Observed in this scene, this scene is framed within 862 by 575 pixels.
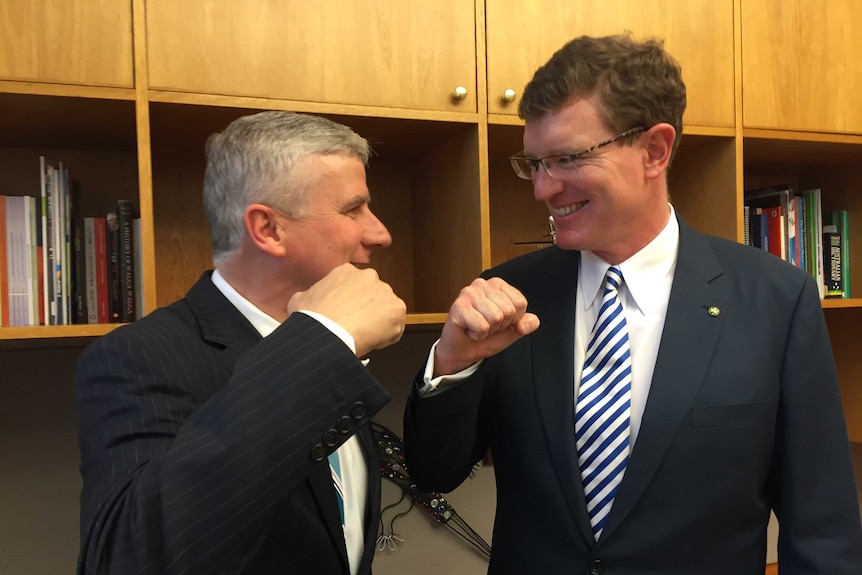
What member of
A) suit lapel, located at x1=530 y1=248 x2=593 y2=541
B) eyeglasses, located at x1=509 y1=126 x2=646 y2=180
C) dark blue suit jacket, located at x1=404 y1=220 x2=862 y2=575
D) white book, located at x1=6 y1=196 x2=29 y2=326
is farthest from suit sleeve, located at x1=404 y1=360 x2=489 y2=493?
white book, located at x1=6 y1=196 x2=29 y2=326

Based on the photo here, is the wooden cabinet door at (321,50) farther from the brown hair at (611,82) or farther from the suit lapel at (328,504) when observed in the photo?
the suit lapel at (328,504)

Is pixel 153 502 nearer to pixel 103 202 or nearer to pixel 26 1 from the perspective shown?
pixel 26 1

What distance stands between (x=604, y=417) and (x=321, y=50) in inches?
39.5

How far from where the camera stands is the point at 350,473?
1108mm

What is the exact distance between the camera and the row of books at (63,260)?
135 cm

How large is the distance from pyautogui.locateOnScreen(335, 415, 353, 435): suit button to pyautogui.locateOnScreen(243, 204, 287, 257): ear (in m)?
0.40

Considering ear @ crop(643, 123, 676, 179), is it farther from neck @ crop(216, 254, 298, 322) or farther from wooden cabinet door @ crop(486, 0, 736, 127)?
neck @ crop(216, 254, 298, 322)

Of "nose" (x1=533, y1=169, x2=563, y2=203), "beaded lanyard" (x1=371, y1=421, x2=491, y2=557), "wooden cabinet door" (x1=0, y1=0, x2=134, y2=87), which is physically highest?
"wooden cabinet door" (x1=0, y1=0, x2=134, y2=87)

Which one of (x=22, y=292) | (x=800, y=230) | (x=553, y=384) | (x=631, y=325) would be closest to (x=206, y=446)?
(x=553, y=384)

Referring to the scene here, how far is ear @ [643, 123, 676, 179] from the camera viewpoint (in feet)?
3.75

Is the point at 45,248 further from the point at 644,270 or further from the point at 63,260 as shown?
the point at 644,270

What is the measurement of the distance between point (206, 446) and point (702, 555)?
0.79m

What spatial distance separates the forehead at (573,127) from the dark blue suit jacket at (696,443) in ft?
0.87

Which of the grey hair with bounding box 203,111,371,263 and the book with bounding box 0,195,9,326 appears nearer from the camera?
the grey hair with bounding box 203,111,371,263
